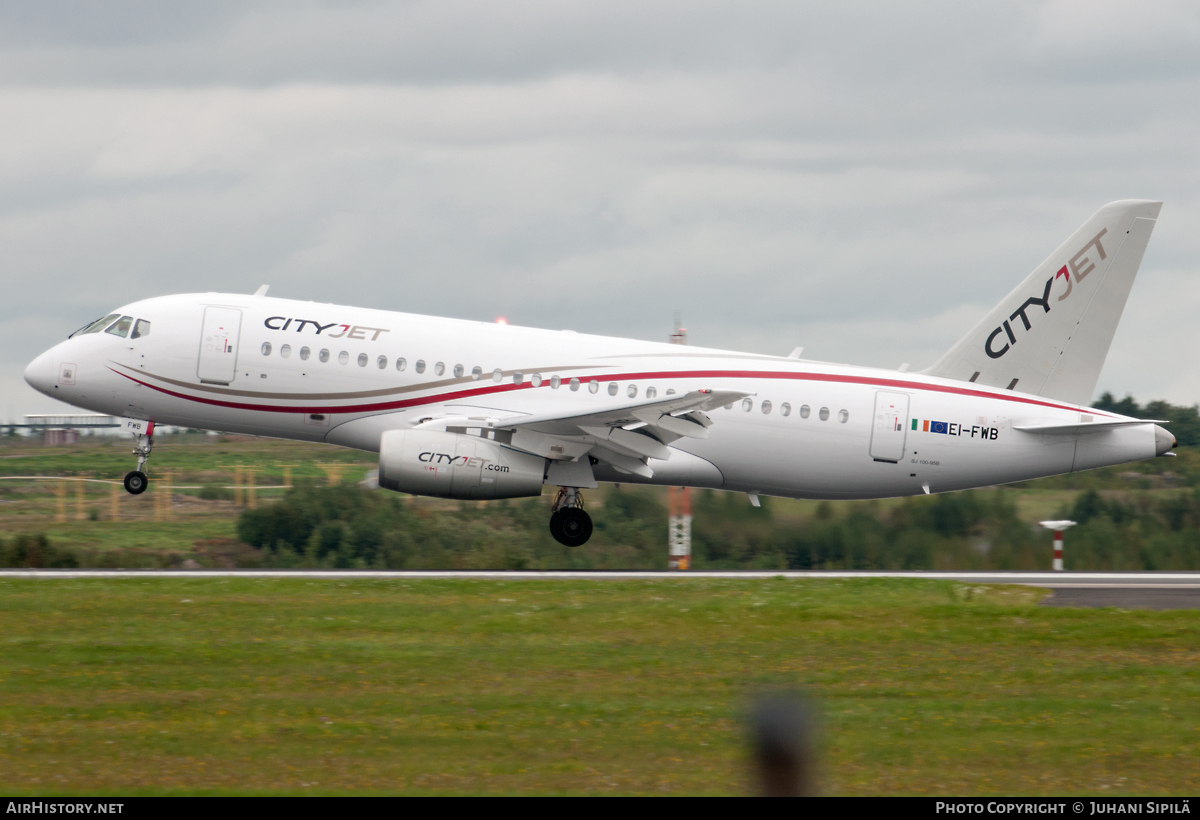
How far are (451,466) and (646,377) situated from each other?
4.27 metres

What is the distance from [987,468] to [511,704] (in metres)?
15.8

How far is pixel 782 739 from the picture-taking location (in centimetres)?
428

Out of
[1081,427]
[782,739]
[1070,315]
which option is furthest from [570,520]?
[782,739]

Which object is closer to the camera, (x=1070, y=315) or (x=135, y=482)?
(x=135, y=482)

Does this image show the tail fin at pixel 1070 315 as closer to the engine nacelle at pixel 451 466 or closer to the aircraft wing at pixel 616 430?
the aircraft wing at pixel 616 430

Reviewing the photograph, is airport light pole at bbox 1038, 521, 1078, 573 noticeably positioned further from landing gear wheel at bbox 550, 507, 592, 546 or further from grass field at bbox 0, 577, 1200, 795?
landing gear wheel at bbox 550, 507, 592, 546

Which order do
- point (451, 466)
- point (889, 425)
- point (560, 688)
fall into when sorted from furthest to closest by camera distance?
point (889, 425)
point (451, 466)
point (560, 688)

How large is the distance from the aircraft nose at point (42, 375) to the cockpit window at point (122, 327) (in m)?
1.28

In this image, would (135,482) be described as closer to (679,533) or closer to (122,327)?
(122,327)

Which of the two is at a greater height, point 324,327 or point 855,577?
point 324,327

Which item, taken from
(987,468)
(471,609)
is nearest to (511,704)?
(471,609)

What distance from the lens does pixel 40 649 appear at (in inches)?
560

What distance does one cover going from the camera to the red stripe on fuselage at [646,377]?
23703 millimetres
